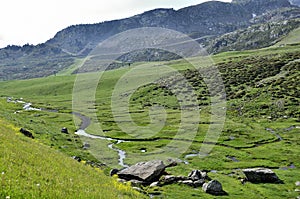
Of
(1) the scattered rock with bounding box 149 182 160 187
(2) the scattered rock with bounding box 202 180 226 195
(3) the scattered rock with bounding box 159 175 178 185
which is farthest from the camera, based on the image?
(3) the scattered rock with bounding box 159 175 178 185

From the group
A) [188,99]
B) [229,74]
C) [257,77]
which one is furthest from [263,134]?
[229,74]

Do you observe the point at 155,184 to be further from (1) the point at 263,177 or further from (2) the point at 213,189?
(1) the point at 263,177

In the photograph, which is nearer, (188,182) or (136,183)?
(136,183)

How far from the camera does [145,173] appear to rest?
133 feet

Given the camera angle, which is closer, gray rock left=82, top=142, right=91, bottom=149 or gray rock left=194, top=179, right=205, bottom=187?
gray rock left=194, top=179, right=205, bottom=187

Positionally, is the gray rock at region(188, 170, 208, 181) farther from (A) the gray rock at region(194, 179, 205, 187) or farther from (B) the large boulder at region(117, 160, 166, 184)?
(B) the large boulder at region(117, 160, 166, 184)

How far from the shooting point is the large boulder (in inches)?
1567

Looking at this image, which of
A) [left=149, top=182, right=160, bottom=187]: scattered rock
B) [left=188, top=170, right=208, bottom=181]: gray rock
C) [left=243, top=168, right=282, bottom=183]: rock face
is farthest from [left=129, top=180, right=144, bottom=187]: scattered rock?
[left=243, top=168, right=282, bottom=183]: rock face

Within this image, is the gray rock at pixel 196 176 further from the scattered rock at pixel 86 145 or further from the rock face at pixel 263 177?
the scattered rock at pixel 86 145

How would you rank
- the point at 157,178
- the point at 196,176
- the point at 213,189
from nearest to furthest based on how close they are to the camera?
the point at 213,189, the point at 157,178, the point at 196,176

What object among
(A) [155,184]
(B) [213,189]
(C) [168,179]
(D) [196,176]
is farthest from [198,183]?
(A) [155,184]

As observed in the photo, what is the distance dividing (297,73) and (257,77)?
20.6 m

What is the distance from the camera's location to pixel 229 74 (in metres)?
184

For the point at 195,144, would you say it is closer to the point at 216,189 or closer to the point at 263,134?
the point at 263,134
